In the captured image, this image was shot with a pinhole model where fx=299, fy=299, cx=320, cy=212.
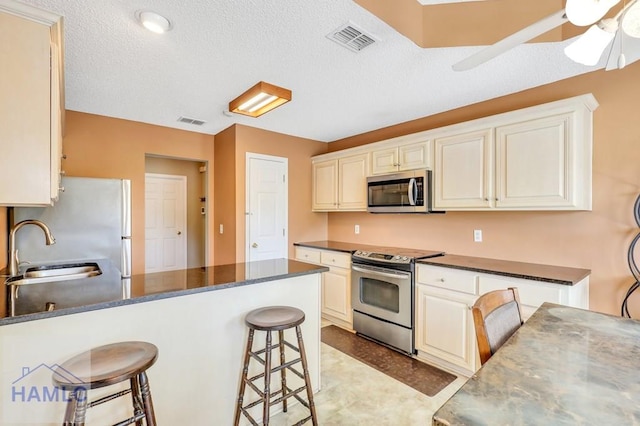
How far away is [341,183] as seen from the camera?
390cm

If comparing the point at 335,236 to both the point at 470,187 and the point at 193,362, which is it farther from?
the point at 193,362

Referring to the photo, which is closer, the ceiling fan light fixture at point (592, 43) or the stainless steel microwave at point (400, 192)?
the ceiling fan light fixture at point (592, 43)

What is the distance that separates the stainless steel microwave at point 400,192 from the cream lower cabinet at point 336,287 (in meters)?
0.70

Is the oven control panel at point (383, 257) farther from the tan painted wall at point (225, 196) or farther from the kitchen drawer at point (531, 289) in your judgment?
the tan painted wall at point (225, 196)

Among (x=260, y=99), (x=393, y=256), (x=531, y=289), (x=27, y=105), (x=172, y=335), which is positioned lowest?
(x=172, y=335)

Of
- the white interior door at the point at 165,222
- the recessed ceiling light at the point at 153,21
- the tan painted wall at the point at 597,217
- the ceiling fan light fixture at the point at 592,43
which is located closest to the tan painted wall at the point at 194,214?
the white interior door at the point at 165,222

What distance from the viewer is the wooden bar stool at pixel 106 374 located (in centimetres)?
107

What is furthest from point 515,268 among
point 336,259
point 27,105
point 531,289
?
point 27,105

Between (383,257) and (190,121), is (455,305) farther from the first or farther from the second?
(190,121)

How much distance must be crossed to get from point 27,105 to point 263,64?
133cm

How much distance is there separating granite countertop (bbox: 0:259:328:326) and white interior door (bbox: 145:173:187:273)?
11.4 ft

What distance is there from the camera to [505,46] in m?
1.27

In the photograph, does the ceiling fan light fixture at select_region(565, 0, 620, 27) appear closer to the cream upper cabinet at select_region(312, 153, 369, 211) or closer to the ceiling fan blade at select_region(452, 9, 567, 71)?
the ceiling fan blade at select_region(452, 9, 567, 71)

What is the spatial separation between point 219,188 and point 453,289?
118 inches
